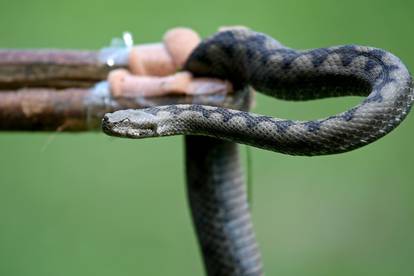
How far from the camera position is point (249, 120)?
295cm

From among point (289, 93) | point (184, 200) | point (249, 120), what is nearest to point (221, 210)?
point (289, 93)

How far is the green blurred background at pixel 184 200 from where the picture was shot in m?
5.98

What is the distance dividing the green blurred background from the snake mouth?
9.06 feet

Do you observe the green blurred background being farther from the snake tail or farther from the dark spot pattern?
the dark spot pattern

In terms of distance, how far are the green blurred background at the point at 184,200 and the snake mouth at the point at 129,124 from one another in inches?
109

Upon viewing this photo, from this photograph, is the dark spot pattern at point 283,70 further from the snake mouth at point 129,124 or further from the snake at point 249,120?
the snake mouth at point 129,124

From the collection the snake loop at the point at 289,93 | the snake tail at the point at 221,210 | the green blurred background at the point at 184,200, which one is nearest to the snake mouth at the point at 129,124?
the snake loop at the point at 289,93

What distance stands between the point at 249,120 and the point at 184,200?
340 cm

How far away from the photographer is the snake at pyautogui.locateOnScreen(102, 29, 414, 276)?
2.74m

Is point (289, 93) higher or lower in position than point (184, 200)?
higher

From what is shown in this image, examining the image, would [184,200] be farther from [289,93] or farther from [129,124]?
[129,124]

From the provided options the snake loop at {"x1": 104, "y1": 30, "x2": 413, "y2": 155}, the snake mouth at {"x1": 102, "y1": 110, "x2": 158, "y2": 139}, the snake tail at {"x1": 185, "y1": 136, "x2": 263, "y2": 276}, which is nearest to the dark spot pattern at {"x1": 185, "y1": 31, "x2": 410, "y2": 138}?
the snake loop at {"x1": 104, "y1": 30, "x2": 413, "y2": 155}

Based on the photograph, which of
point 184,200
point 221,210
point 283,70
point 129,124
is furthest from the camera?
point 184,200

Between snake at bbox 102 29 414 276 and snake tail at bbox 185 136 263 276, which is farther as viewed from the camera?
snake tail at bbox 185 136 263 276
